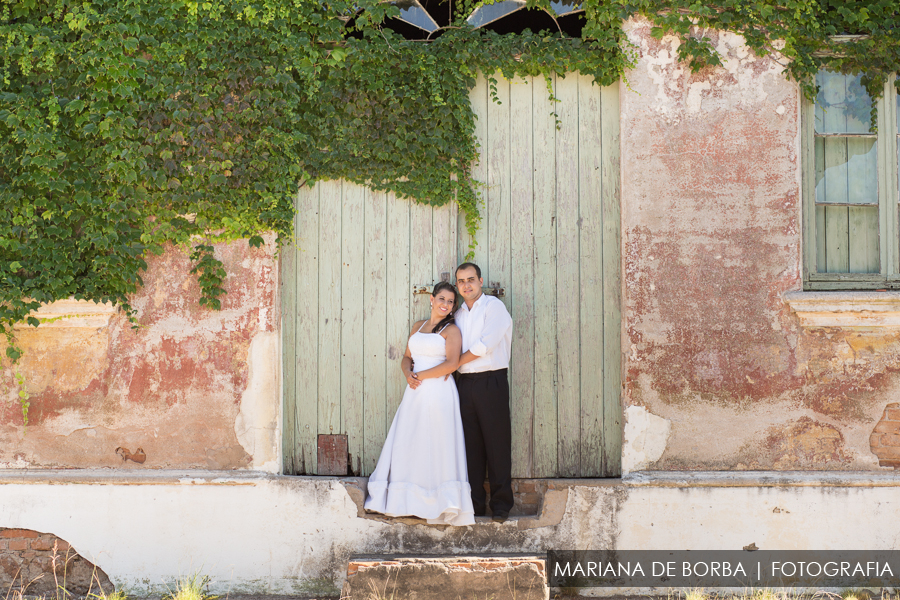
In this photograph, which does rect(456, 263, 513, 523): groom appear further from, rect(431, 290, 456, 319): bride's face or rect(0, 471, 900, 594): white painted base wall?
rect(0, 471, 900, 594): white painted base wall

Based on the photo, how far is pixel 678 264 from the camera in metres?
4.40

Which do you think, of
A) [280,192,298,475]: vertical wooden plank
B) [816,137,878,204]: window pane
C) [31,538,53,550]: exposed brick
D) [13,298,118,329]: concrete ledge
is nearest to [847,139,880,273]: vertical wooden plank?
[816,137,878,204]: window pane

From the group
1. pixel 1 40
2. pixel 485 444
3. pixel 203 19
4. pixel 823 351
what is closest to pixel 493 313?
pixel 485 444

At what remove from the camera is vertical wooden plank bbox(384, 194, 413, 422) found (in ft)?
15.4

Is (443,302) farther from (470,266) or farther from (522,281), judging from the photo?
(522,281)

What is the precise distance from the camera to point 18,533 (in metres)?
4.41

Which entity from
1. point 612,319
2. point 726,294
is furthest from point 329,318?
point 726,294

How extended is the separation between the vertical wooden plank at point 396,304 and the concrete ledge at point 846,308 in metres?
2.53

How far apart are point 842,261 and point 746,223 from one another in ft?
2.66

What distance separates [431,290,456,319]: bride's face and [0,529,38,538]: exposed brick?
10.0 ft

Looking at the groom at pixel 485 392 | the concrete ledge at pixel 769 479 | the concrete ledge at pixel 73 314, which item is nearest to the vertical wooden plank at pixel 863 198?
the concrete ledge at pixel 769 479

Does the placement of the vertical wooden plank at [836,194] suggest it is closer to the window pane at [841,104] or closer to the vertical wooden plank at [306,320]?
the window pane at [841,104]

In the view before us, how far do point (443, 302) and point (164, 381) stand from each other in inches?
78.1

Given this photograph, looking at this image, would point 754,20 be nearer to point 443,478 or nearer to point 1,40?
point 443,478
